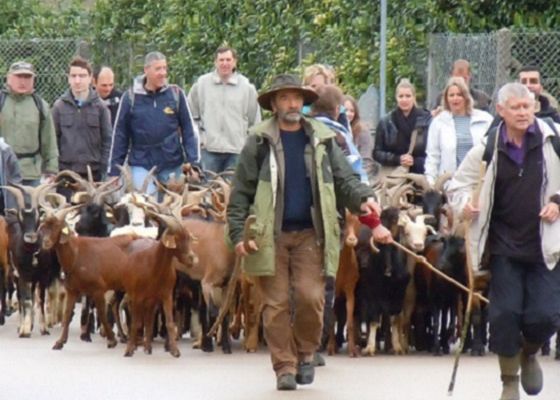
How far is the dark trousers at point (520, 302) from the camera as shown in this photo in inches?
540

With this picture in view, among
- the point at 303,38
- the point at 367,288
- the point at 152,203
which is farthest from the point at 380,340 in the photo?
the point at 303,38

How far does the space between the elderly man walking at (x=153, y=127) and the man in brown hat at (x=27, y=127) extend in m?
1.57

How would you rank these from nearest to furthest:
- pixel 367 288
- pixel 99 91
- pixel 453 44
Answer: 1. pixel 367 288
2. pixel 99 91
3. pixel 453 44

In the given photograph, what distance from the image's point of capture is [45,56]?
29812 mm

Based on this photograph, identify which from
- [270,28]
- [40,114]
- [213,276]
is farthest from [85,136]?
[270,28]

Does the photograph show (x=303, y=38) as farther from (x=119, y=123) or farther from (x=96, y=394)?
(x=96, y=394)

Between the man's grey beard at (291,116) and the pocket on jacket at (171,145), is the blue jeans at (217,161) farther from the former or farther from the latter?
the man's grey beard at (291,116)

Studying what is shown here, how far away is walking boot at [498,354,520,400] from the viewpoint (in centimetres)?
1400

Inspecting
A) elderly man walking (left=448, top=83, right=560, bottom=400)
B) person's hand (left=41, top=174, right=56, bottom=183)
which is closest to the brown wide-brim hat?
elderly man walking (left=448, top=83, right=560, bottom=400)

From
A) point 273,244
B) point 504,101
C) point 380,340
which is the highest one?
point 504,101

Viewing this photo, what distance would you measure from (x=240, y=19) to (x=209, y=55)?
0.97 metres

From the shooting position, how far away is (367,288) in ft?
60.0

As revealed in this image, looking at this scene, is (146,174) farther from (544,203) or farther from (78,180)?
(544,203)

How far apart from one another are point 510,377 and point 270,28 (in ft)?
57.3
